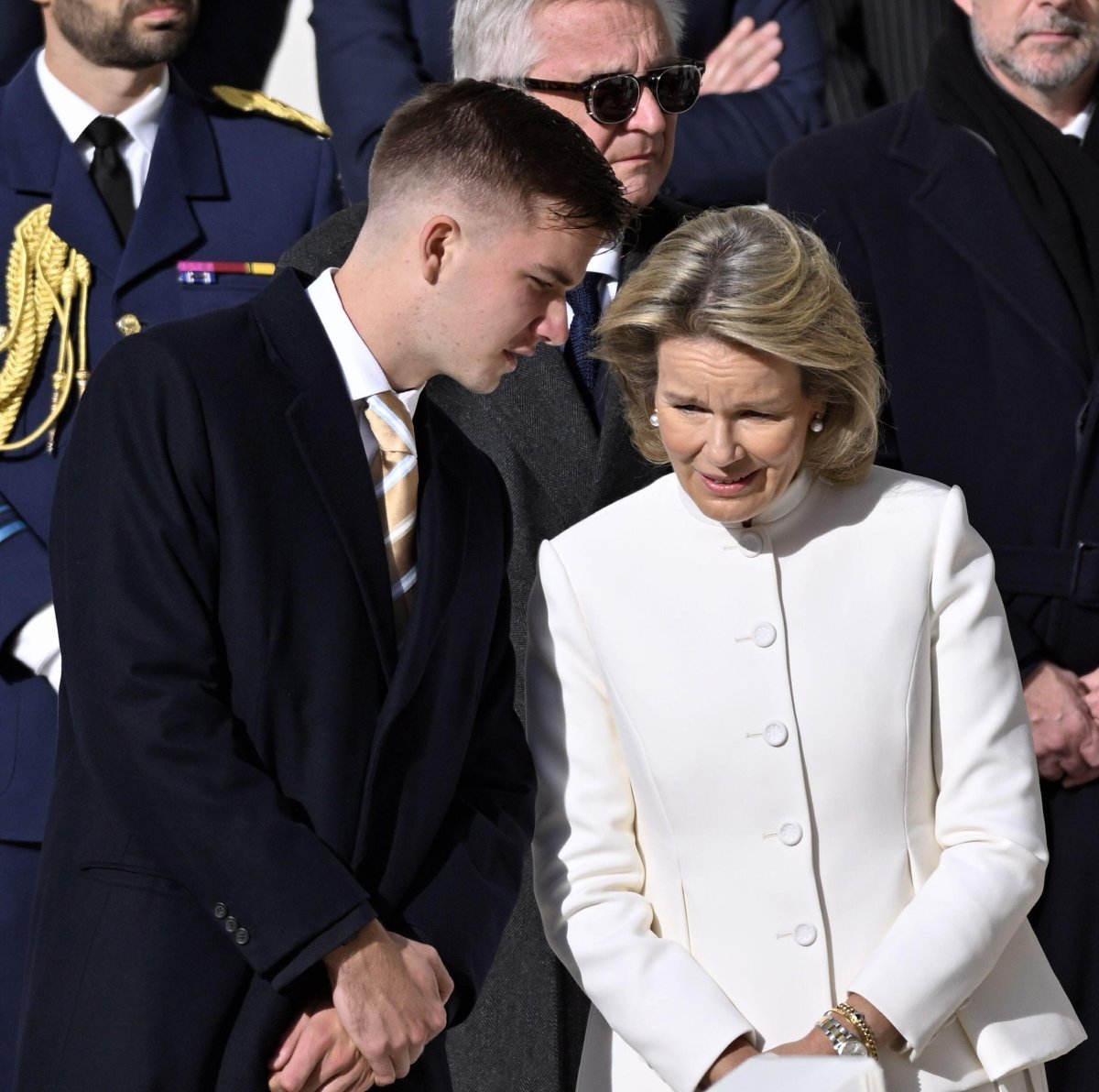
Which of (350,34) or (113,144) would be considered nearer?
(113,144)

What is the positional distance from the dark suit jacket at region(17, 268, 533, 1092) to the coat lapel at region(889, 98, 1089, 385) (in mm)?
1232

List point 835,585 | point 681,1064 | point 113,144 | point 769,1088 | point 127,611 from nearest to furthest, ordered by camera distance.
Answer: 1. point 769,1088
2. point 127,611
3. point 681,1064
4. point 835,585
5. point 113,144

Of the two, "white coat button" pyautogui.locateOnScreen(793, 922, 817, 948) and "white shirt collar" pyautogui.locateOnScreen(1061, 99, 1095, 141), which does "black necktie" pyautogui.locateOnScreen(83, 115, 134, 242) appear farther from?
"white coat button" pyautogui.locateOnScreen(793, 922, 817, 948)

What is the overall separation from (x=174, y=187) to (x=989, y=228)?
54.8 inches

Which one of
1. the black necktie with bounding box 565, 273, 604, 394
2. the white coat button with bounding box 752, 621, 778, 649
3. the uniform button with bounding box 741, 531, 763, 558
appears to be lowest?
the white coat button with bounding box 752, 621, 778, 649

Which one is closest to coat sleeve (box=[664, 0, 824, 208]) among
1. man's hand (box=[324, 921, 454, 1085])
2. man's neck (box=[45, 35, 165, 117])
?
man's neck (box=[45, 35, 165, 117])

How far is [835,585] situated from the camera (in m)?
2.44

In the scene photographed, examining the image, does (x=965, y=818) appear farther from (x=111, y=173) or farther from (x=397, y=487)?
(x=111, y=173)

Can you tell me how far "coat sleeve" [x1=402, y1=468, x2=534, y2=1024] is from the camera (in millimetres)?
2244

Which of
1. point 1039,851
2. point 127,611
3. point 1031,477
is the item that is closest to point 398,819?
point 127,611

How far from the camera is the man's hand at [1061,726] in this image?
9.50ft

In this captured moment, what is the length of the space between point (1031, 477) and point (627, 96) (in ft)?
2.83

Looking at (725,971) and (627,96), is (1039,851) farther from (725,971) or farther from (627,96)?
(627,96)

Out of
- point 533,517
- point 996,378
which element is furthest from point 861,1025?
point 996,378
